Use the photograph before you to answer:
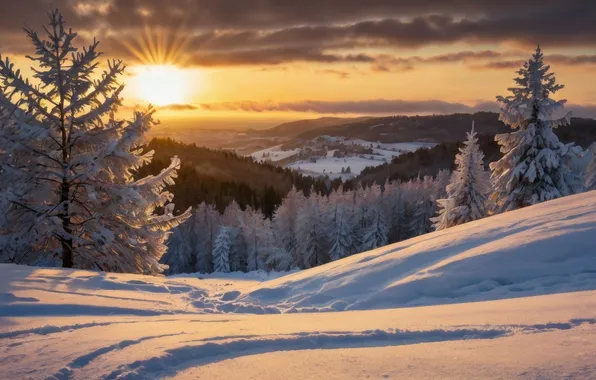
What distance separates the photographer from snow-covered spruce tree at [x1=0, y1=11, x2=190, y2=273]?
1120 cm

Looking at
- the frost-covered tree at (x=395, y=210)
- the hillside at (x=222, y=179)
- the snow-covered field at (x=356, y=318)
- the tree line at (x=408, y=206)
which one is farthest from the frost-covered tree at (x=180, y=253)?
the snow-covered field at (x=356, y=318)

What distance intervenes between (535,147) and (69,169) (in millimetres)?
21482


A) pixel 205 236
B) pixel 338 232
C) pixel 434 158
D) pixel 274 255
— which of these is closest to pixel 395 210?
pixel 338 232

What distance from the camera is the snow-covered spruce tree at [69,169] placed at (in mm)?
11195

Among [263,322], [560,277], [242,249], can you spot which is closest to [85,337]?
[263,322]

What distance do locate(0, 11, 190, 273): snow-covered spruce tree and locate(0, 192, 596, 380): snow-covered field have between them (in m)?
3.06

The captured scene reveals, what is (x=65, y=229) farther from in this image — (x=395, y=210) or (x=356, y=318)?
(x=395, y=210)

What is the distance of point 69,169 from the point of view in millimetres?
11555

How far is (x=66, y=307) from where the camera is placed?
6219 mm

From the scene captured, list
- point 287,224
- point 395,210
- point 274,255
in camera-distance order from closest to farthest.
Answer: point 274,255
point 287,224
point 395,210

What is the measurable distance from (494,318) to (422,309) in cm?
132

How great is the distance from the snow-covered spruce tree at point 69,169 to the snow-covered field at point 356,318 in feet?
10.0

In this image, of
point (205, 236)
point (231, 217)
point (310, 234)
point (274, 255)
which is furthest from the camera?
point (231, 217)

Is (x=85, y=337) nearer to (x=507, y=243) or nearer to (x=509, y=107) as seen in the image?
(x=507, y=243)
